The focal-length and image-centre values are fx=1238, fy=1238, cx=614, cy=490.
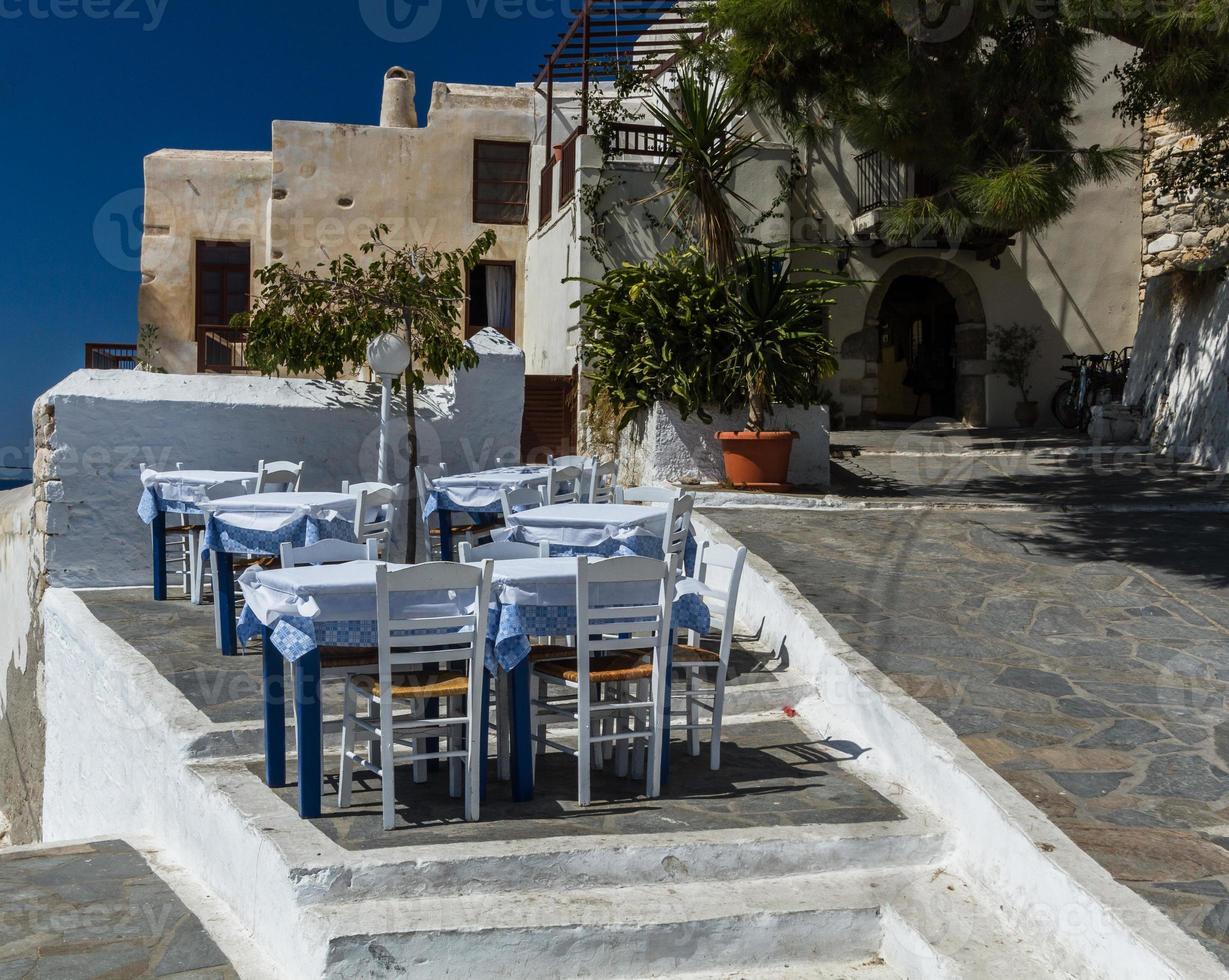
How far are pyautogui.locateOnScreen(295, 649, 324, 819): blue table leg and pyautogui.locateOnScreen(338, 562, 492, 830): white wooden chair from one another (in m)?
0.20

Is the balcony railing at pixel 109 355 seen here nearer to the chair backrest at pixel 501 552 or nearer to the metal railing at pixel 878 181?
the metal railing at pixel 878 181

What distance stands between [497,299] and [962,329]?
298 inches

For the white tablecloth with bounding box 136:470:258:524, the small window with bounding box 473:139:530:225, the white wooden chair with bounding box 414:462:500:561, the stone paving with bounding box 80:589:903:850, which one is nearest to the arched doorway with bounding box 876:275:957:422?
the small window with bounding box 473:139:530:225

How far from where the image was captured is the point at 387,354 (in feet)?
29.8

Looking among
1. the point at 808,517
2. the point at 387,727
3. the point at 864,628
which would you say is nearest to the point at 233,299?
the point at 808,517

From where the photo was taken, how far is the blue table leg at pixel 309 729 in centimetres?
446

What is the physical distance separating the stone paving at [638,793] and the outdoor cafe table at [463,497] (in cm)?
210

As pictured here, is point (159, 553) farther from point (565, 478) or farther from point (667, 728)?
point (667, 728)

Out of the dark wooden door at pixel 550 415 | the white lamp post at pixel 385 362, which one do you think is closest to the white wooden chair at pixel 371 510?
the white lamp post at pixel 385 362

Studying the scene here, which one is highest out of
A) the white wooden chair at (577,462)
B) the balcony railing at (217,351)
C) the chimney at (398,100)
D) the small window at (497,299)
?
the chimney at (398,100)

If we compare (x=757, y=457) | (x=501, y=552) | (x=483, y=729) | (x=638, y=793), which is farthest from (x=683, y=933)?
(x=757, y=457)

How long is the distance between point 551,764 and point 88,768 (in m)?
3.28

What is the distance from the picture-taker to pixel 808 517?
10.3 meters

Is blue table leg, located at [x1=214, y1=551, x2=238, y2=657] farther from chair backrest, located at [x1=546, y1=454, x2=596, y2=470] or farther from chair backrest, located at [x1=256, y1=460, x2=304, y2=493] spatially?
chair backrest, located at [x1=546, y1=454, x2=596, y2=470]
